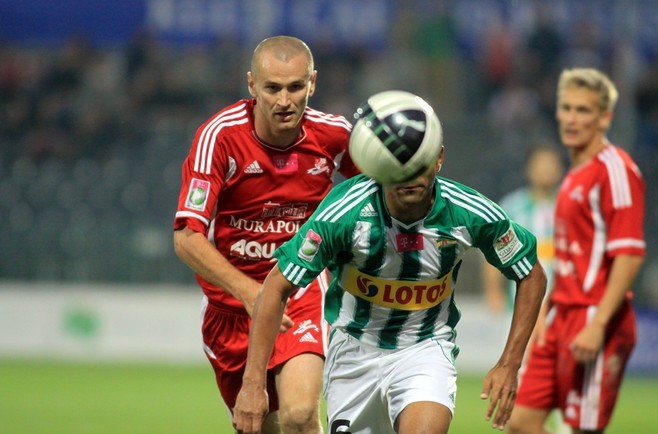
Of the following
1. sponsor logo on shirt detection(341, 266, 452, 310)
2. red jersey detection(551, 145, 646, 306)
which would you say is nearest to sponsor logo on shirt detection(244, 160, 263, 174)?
sponsor logo on shirt detection(341, 266, 452, 310)

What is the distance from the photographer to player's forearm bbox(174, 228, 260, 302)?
5461 millimetres

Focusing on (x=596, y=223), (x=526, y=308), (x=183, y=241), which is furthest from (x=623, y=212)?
(x=183, y=241)

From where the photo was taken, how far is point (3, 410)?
10148 mm

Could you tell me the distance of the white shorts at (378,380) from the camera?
5.03 meters

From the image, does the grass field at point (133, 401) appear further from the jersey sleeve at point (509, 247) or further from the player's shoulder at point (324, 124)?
the jersey sleeve at point (509, 247)

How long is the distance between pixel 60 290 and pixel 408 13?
6.25m

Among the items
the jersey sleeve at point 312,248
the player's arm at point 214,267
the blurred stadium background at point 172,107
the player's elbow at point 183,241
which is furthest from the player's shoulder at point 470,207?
the blurred stadium background at point 172,107

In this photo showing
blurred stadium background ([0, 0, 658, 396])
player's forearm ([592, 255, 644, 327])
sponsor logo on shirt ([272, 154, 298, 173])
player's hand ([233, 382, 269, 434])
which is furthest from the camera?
blurred stadium background ([0, 0, 658, 396])

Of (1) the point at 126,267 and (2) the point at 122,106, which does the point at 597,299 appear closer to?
(1) the point at 126,267

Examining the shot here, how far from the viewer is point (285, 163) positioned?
600 centimetres

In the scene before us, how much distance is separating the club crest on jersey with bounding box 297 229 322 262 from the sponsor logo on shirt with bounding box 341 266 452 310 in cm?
40

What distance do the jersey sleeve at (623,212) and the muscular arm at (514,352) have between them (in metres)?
1.47

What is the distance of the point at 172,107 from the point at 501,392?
39.5ft

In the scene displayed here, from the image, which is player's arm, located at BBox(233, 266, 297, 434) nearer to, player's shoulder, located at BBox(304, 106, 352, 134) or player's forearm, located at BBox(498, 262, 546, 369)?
player's forearm, located at BBox(498, 262, 546, 369)
